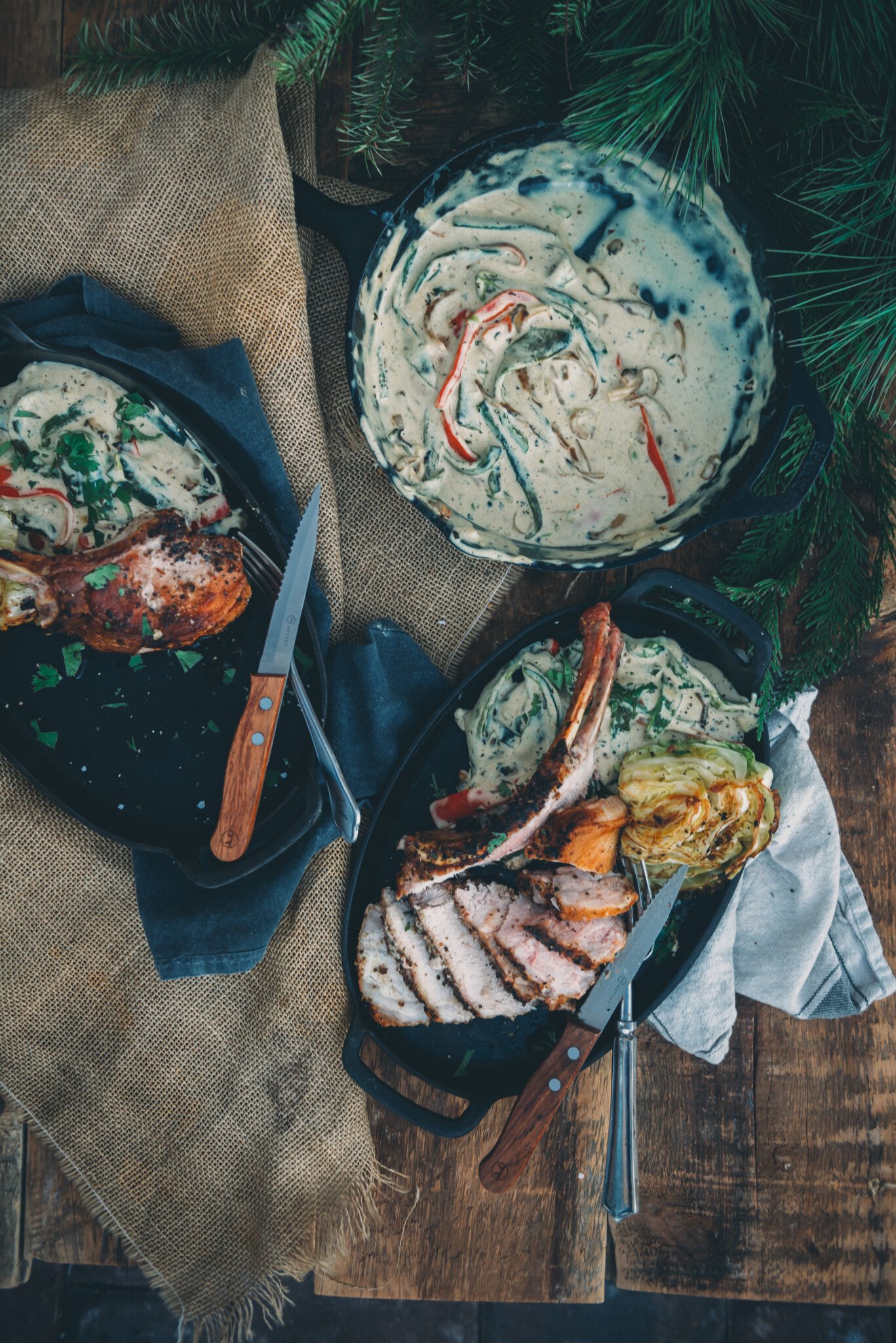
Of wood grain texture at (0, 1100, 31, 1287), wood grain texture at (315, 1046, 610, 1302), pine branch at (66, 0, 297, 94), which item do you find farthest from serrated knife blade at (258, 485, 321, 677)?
wood grain texture at (0, 1100, 31, 1287)

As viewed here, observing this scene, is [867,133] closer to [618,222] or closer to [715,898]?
[618,222]

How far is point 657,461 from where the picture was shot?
2439mm

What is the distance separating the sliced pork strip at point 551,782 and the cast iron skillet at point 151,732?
381 millimetres

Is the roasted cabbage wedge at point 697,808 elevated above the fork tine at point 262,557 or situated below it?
below

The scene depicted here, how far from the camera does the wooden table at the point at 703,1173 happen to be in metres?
2.74

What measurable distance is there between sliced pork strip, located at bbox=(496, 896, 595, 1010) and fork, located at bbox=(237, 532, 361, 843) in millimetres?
533

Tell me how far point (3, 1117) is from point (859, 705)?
2.92m

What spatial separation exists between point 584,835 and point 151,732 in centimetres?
121

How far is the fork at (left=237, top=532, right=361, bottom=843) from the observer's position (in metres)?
2.24

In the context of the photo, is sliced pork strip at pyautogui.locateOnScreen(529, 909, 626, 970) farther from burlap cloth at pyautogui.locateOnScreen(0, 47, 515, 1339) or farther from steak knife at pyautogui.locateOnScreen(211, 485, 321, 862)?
steak knife at pyautogui.locateOnScreen(211, 485, 321, 862)

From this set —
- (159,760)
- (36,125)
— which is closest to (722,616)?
(159,760)

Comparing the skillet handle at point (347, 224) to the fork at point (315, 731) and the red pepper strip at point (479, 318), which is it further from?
the fork at point (315, 731)

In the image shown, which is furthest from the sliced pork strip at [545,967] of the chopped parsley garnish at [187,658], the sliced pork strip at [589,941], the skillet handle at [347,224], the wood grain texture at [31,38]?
the wood grain texture at [31,38]

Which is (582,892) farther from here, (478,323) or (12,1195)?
(12,1195)
